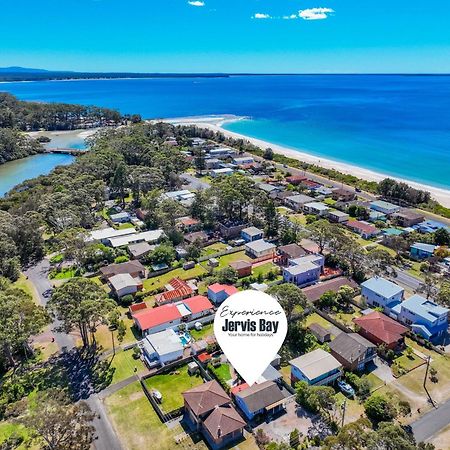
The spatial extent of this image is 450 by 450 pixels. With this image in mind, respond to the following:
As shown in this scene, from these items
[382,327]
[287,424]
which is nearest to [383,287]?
[382,327]

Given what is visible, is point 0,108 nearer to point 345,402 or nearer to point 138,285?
point 138,285

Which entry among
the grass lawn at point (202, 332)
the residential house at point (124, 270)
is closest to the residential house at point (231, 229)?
the residential house at point (124, 270)

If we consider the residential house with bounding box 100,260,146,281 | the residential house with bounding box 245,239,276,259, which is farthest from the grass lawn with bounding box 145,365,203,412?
the residential house with bounding box 245,239,276,259

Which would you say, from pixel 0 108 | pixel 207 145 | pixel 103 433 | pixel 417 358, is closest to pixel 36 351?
pixel 103 433

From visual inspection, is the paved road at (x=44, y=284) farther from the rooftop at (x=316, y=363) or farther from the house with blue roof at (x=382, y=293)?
the house with blue roof at (x=382, y=293)

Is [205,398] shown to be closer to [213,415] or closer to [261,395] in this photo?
[213,415]

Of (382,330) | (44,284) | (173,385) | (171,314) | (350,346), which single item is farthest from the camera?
(44,284)
